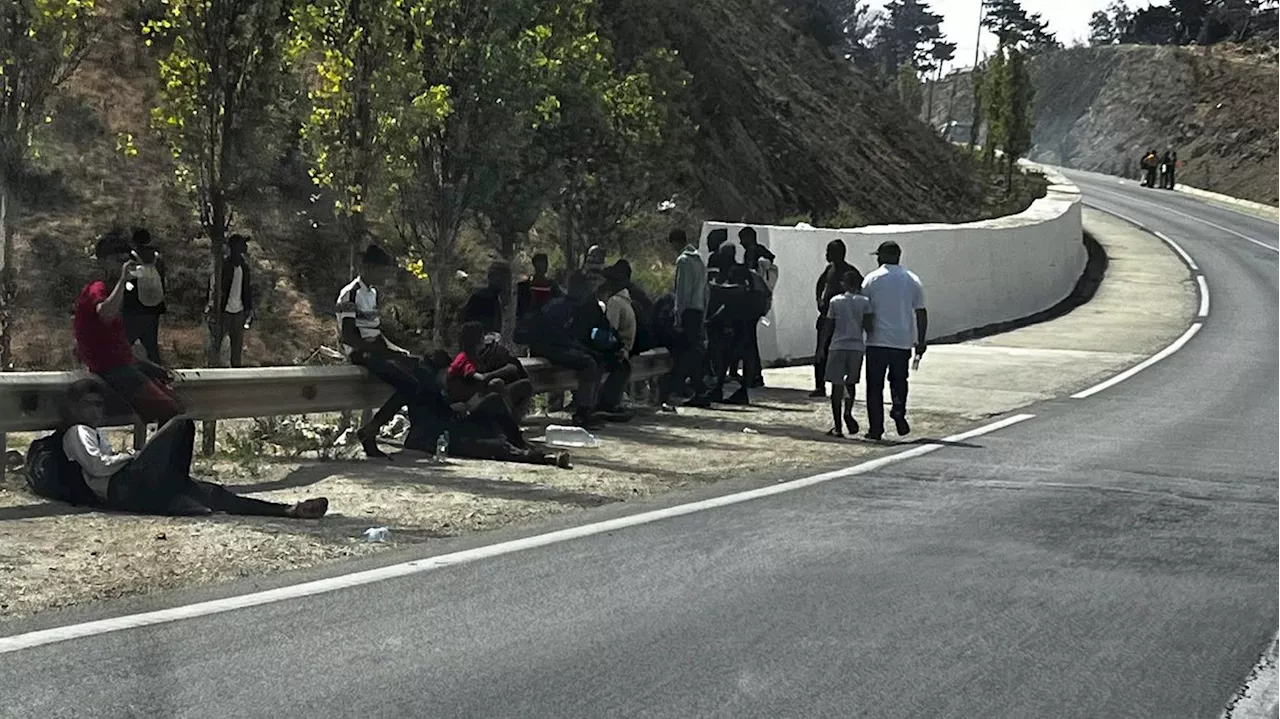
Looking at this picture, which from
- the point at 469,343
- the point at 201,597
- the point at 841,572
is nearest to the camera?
the point at 201,597

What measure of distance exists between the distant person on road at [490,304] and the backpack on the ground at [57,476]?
5391 millimetres

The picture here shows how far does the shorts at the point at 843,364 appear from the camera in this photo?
15.4 meters

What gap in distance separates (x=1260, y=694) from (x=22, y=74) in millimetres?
11996

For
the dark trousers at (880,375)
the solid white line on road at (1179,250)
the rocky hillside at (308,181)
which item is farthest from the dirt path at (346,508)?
the solid white line on road at (1179,250)

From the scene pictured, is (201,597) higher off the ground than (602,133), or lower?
lower

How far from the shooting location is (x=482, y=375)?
13.4 meters

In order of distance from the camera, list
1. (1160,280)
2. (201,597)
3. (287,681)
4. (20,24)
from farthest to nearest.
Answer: (1160,280) → (20,24) → (201,597) → (287,681)

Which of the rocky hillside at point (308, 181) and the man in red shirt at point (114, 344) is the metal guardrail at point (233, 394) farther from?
the rocky hillside at point (308, 181)

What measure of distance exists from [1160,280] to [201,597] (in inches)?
1532

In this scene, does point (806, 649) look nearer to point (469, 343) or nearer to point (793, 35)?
point (469, 343)

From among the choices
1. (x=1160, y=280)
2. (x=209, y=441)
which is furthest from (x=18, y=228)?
(x=1160, y=280)

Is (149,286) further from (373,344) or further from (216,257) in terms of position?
(373,344)

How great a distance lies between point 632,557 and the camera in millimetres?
8750

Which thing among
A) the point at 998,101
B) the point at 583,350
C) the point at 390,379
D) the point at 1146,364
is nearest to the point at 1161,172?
the point at 998,101
